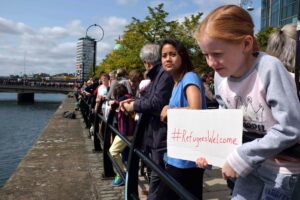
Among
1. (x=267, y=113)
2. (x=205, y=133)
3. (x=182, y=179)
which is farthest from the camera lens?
(x=182, y=179)

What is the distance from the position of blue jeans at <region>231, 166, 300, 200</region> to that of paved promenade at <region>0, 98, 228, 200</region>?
8.24 feet

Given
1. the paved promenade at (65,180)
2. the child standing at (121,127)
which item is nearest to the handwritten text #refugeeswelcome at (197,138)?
the paved promenade at (65,180)

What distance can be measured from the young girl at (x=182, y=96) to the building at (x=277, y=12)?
3866 centimetres

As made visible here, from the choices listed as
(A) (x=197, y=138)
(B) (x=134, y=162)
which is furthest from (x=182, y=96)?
(A) (x=197, y=138)

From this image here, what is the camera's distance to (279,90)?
1428mm

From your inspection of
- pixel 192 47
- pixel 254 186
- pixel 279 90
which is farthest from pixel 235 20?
pixel 192 47

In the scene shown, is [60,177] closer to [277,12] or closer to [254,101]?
[254,101]

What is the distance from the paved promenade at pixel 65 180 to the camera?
4.39 m

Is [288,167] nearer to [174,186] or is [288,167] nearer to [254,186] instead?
[254,186]

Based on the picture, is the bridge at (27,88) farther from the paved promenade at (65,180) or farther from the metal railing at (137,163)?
the metal railing at (137,163)

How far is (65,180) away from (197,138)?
360cm

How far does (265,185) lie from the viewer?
1.59 meters

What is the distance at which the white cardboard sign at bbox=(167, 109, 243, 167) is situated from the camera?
5.29ft

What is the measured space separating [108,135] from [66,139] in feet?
13.3
